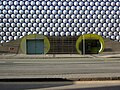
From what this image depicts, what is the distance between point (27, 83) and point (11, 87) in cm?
93

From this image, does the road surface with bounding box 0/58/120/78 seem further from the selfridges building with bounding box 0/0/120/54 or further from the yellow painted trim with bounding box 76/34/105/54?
the selfridges building with bounding box 0/0/120/54

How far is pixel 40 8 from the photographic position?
60656mm

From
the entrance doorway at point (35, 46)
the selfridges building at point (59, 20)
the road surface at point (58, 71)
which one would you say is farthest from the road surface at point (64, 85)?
the selfridges building at point (59, 20)

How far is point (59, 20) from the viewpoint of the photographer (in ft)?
197

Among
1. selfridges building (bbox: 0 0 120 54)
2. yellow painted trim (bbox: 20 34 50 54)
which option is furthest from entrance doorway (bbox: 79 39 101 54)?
yellow painted trim (bbox: 20 34 50 54)

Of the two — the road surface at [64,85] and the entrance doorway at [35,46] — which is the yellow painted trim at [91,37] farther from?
the road surface at [64,85]

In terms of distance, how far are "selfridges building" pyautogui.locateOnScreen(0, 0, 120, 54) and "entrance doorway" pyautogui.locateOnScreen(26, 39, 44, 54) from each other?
2.71 feet

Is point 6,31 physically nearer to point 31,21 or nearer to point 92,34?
point 31,21

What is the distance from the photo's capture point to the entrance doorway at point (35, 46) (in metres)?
56.3

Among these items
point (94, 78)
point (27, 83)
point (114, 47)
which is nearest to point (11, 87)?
point (27, 83)

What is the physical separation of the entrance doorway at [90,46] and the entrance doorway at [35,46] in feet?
22.4

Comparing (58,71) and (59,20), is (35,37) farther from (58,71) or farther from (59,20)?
(58,71)

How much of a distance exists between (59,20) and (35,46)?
23.1 ft

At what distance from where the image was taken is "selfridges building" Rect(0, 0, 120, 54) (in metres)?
58.6
